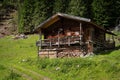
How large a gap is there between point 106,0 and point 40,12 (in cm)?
1944

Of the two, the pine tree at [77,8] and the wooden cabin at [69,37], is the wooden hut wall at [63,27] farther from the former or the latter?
the pine tree at [77,8]

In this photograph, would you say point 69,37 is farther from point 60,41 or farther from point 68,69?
point 68,69

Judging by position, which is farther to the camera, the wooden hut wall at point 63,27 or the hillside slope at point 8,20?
the hillside slope at point 8,20

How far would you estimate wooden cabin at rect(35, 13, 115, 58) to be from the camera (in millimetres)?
46312

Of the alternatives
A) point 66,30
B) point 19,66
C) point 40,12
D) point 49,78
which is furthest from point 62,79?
point 40,12

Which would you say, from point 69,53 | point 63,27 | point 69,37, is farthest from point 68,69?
point 63,27

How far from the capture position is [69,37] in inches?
1844

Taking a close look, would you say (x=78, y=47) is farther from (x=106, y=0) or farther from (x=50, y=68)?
(x=106, y=0)

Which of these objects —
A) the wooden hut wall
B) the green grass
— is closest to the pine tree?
the wooden hut wall

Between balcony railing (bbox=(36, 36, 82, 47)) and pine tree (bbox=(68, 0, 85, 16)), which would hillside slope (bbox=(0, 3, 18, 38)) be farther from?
balcony railing (bbox=(36, 36, 82, 47))

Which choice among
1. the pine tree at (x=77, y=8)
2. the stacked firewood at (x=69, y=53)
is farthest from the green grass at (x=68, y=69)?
the pine tree at (x=77, y=8)

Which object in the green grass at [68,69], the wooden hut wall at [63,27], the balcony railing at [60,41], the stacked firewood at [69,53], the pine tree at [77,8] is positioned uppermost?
the pine tree at [77,8]

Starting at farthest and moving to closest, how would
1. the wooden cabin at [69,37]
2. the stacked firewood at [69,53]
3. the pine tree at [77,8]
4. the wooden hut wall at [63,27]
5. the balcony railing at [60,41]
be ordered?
the pine tree at [77,8] → the wooden hut wall at [63,27] → the balcony railing at [60,41] → the wooden cabin at [69,37] → the stacked firewood at [69,53]

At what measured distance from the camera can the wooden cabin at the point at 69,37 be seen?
46.3 m
